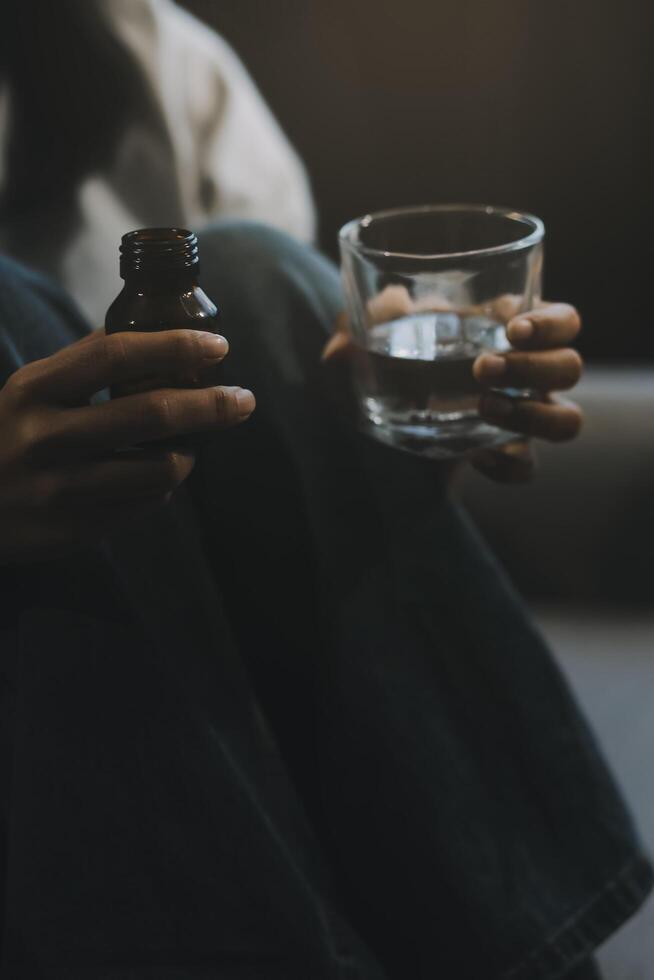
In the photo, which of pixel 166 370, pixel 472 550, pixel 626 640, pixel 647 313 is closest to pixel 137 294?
pixel 166 370

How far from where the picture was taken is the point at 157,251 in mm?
427

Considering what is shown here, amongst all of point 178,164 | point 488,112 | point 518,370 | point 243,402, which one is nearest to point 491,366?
point 518,370

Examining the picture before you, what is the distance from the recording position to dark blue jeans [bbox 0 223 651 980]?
0.50 meters

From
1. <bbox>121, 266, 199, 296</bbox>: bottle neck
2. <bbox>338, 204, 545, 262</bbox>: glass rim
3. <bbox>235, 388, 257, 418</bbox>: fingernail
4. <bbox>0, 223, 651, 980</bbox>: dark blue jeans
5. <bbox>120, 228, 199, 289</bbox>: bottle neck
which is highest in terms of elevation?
<bbox>120, 228, 199, 289</bbox>: bottle neck

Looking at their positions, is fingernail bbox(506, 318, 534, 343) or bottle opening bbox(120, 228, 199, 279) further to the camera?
fingernail bbox(506, 318, 534, 343)

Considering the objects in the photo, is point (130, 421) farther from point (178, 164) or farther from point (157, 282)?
point (178, 164)

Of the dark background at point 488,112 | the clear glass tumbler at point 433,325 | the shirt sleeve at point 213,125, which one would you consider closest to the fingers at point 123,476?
the clear glass tumbler at point 433,325

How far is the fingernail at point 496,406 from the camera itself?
1.83ft

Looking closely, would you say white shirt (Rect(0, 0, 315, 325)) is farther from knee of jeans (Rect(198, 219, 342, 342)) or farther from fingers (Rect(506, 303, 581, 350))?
fingers (Rect(506, 303, 581, 350))

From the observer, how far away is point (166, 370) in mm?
431

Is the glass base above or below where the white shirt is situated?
below

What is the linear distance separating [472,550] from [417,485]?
5 cm

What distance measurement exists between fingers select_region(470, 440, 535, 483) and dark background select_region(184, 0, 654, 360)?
2.44 feet

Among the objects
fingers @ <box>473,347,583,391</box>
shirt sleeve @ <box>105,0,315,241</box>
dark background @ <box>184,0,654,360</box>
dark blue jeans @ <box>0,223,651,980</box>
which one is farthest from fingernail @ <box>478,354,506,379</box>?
dark background @ <box>184,0,654,360</box>
